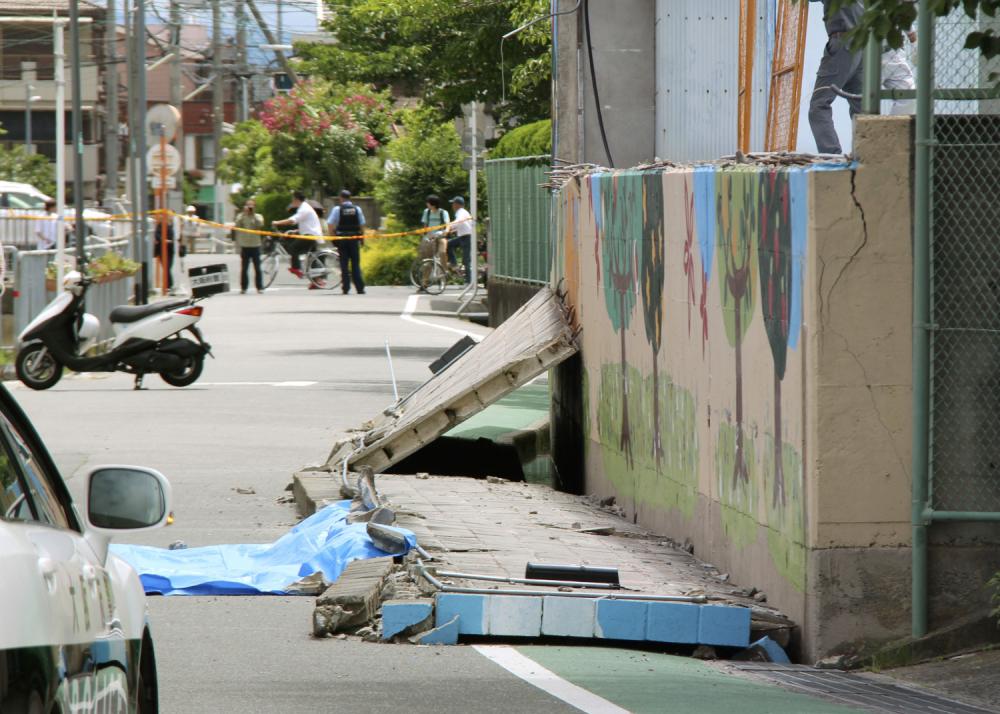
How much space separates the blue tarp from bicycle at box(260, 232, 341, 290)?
1060 inches

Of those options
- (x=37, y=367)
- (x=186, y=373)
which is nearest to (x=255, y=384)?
(x=186, y=373)

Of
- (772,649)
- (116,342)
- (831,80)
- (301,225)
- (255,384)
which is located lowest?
(255,384)

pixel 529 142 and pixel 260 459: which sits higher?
pixel 529 142

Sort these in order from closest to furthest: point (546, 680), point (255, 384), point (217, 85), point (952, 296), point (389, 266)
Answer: point (546, 680)
point (952, 296)
point (255, 384)
point (389, 266)
point (217, 85)

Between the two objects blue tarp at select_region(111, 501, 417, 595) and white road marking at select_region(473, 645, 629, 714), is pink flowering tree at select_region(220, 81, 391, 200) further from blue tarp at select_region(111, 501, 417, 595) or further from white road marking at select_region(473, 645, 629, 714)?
white road marking at select_region(473, 645, 629, 714)

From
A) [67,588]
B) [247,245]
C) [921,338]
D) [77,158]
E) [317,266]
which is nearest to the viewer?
[67,588]

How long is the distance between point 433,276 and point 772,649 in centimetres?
2912

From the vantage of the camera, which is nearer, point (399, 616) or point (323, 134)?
point (399, 616)

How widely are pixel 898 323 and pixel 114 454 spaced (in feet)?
25.6

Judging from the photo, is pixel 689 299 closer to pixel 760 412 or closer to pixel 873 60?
pixel 760 412

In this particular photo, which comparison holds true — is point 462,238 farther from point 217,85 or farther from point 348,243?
point 217,85

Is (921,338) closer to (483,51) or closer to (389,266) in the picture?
(483,51)

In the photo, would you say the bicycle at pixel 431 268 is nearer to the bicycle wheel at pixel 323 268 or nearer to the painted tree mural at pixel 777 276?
the bicycle wheel at pixel 323 268

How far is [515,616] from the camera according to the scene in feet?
24.9
